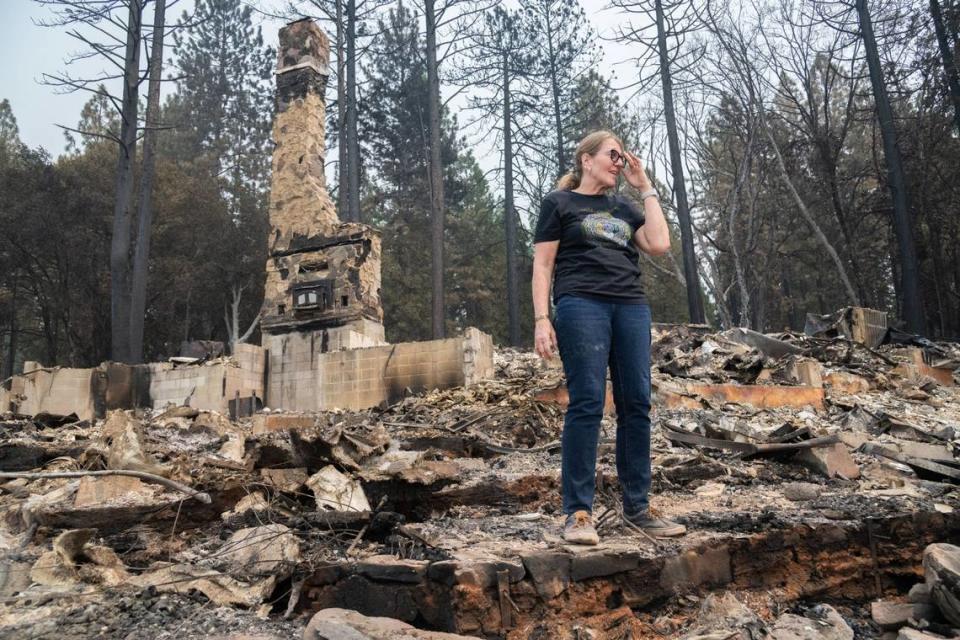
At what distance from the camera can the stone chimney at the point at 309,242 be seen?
456 inches

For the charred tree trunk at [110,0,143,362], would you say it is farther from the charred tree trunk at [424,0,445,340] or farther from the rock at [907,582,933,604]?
the rock at [907,582,933,604]

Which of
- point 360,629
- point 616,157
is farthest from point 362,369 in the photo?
point 360,629

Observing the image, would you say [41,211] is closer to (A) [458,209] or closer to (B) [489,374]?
(A) [458,209]

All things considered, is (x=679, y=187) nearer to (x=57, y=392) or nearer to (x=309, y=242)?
(x=309, y=242)

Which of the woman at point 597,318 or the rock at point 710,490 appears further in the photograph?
the rock at point 710,490

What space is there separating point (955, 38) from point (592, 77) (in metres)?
14.0

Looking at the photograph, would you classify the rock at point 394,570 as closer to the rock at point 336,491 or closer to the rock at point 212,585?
the rock at point 212,585

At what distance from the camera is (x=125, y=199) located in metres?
15.9

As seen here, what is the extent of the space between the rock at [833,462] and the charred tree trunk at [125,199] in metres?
14.5

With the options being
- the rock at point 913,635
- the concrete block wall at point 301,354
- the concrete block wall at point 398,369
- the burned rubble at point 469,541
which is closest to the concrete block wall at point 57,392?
the concrete block wall at point 301,354

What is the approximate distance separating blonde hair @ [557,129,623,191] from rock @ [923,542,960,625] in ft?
6.58

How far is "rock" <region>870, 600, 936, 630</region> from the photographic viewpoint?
2342mm

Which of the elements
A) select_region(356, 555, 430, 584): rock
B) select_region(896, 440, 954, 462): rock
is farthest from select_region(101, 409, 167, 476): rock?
select_region(896, 440, 954, 462): rock

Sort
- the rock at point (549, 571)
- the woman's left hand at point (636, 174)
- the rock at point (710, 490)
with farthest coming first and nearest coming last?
the rock at point (710, 490) < the woman's left hand at point (636, 174) < the rock at point (549, 571)
